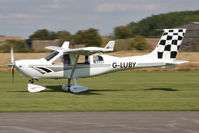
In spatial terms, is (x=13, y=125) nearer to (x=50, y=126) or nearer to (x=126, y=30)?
(x=50, y=126)

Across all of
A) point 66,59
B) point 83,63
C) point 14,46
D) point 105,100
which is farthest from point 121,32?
point 105,100

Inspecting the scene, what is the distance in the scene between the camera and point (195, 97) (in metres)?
15.1

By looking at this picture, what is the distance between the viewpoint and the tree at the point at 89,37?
194ft

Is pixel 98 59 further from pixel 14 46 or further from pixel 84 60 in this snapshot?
pixel 14 46

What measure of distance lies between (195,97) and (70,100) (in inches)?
195

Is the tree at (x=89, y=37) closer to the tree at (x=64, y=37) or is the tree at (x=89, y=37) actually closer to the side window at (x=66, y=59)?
the tree at (x=64, y=37)

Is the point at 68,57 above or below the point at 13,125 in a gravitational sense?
above

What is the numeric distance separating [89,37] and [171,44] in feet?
142

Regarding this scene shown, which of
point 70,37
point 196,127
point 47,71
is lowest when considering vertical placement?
point 196,127

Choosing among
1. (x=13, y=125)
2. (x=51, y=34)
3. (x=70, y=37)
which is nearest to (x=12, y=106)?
(x=13, y=125)

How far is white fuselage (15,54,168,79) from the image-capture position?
16.6 metres

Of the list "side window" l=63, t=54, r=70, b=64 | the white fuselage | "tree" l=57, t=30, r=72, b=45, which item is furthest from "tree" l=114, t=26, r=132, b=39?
"side window" l=63, t=54, r=70, b=64

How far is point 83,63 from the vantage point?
57.0ft

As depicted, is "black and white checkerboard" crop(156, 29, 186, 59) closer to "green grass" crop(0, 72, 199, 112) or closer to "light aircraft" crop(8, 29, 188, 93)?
"light aircraft" crop(8, 29, 188, 93)
